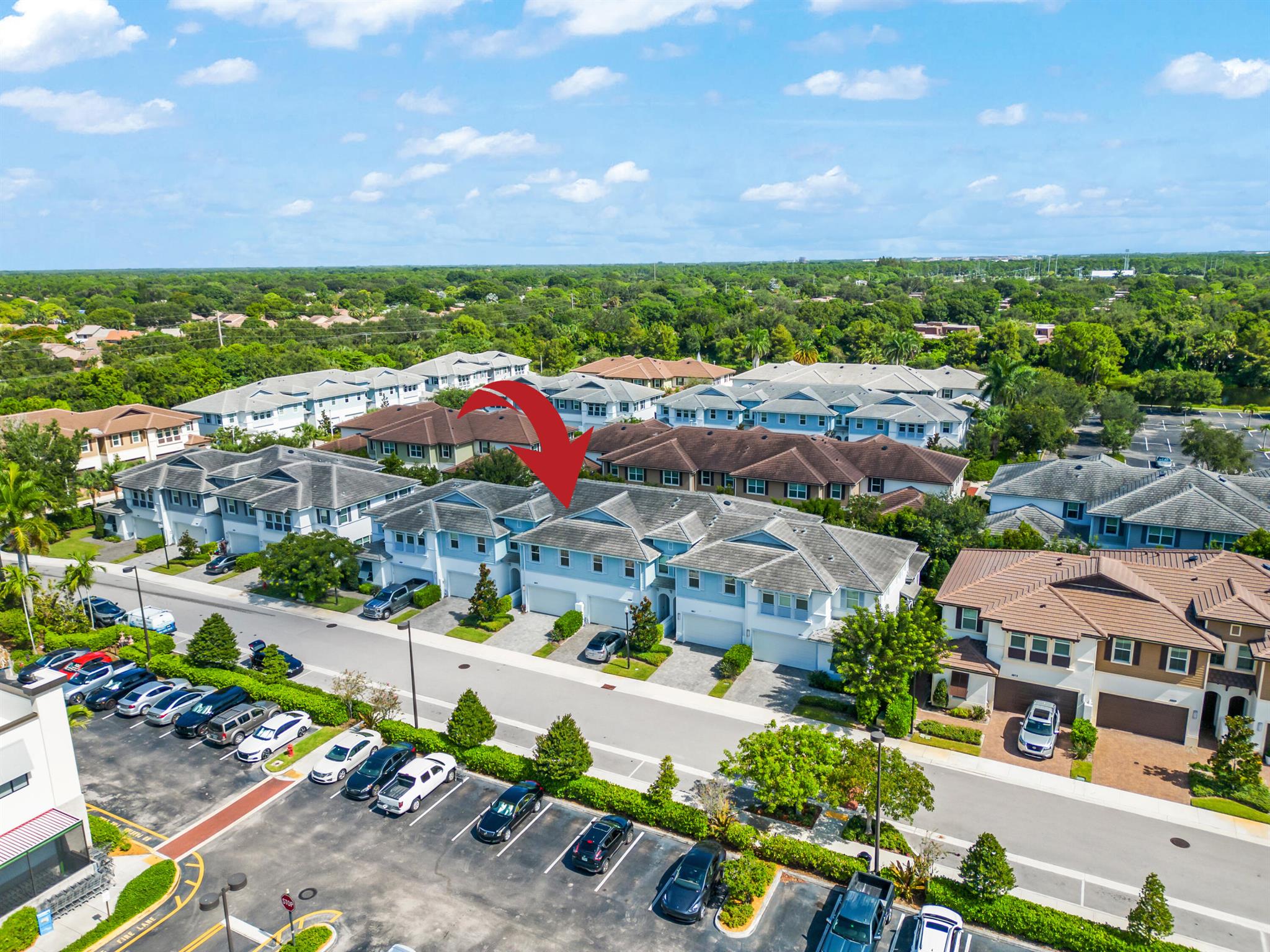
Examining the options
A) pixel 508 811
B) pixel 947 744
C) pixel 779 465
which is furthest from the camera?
pixel 779 465

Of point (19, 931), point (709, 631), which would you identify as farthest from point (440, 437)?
point (19, 931)

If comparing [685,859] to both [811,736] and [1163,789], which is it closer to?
[811,736]

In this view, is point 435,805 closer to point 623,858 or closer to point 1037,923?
point 623,858

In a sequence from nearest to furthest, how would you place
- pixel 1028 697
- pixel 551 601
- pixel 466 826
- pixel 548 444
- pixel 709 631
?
1. pixel 466 826
2. pixel 1028 697
3. pixel 709 631
4. pixel 551 601
5. pixel 548 444

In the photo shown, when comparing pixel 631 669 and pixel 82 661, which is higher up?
pixel 82 661

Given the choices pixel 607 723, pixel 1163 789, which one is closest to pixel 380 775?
pixel 607 723

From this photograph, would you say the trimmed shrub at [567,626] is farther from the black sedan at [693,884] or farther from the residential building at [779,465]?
the residential building at [779,465]
